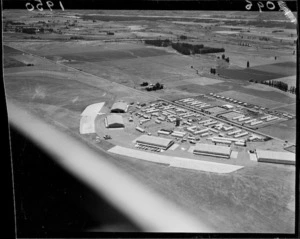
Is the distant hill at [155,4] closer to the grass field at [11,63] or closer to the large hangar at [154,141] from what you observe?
the grass field at [11,63]

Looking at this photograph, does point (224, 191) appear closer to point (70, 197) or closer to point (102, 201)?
point (102, 201)

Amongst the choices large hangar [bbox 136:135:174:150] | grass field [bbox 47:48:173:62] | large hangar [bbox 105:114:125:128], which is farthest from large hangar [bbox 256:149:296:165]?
grass field [bbox 47:48:173:62]

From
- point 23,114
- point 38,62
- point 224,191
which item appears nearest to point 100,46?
point 38,62

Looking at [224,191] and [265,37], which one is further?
[265,37]

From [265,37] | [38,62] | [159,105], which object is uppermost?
[265,37]

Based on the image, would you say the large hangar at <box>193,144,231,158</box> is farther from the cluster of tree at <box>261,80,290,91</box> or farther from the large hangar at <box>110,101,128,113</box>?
the cluster of tree at <box>261,80,290,91</box>

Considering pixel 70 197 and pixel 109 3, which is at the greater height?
pixel 109 3
